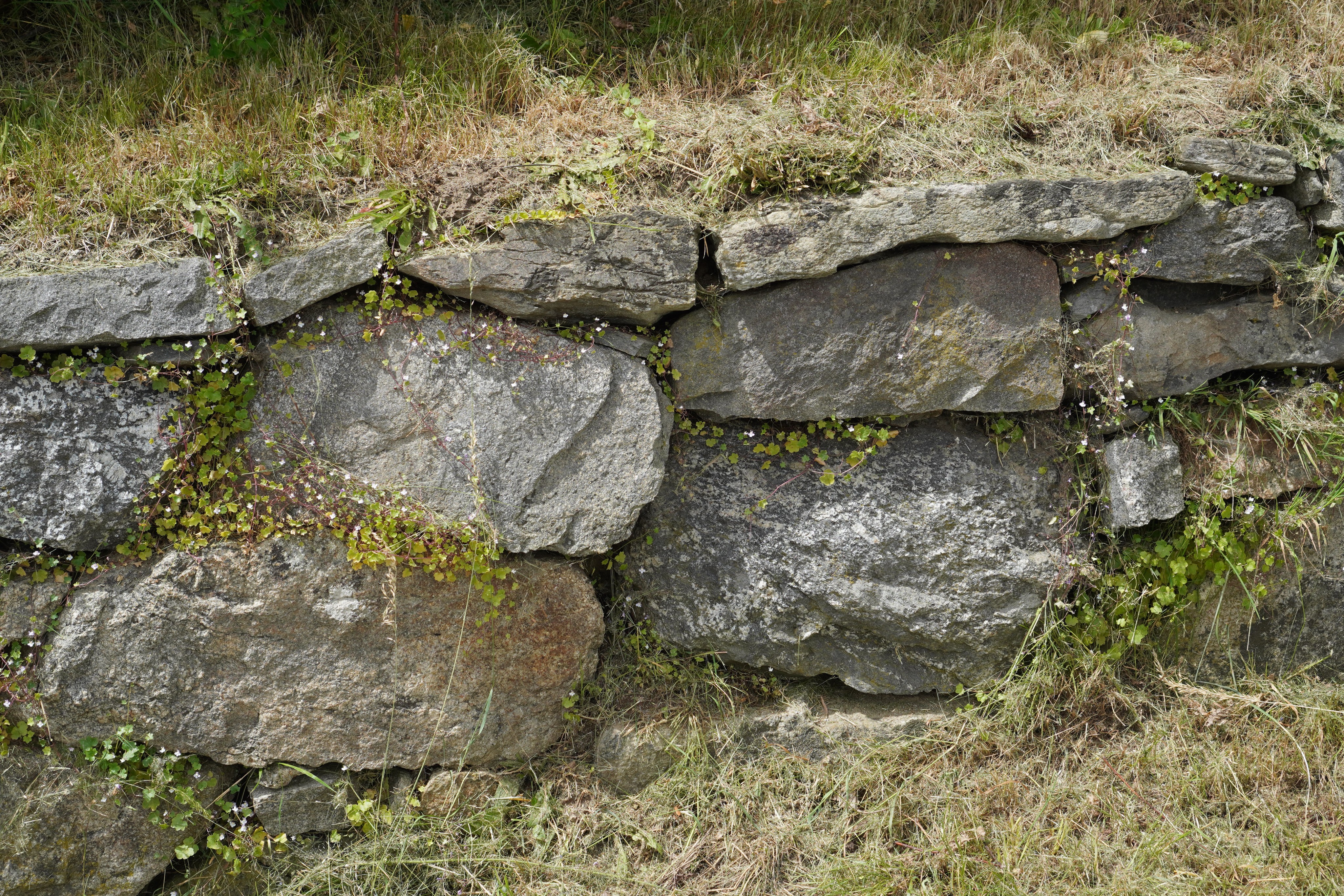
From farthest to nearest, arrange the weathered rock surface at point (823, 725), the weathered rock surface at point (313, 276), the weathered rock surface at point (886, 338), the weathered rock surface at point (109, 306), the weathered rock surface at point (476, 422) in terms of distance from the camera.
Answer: the weathered rock surface at point (823, 725) → the weathered rock surface at point (886, 338) → the weathered rock surface at point (476, 422) → the weathered rock surface at point (313, 276) → the weathered rock surface at point (109, 306)

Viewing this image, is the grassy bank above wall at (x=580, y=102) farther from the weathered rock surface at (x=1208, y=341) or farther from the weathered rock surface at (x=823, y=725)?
the weathered rock surface at (x=823, y=725)

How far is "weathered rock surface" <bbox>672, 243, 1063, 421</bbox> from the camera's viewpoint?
3.01 metres

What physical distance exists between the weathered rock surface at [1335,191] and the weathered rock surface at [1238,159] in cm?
15

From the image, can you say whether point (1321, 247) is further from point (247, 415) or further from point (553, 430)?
point (247, 415)

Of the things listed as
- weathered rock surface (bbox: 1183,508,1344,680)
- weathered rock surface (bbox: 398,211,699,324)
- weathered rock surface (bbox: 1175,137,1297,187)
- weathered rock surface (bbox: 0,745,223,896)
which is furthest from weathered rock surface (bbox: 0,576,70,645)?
weathered rock surface (bbox: 1175,137,1297,187)

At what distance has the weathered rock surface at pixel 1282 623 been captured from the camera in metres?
3.29

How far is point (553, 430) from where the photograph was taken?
2941 millimetres

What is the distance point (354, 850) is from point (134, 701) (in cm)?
87

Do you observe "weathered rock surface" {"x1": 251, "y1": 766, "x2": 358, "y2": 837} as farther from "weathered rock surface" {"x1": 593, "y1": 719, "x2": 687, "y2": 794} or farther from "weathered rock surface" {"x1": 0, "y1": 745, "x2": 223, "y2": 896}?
"weathered rock surface" {"x1": 593, "y1": 719, "x2": 687, "y2": 794}

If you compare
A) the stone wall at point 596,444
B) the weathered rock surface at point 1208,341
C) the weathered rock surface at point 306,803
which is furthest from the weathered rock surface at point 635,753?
the weathered rock surface at point 1208,341

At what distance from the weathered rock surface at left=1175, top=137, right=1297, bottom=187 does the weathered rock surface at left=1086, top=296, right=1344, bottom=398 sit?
1.42 ft

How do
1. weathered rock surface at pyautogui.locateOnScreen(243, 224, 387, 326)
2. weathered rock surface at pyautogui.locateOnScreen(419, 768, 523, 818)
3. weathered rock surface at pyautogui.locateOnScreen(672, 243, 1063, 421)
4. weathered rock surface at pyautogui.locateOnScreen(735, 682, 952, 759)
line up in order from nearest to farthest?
1. weathered rock surface at pyautogui.locateOnScreen(243, 224, 387, 326)
2. weathered rock surface at pyautogui.locateOnScreen(672, 243, 1063, 421)
3. weathered rock surface at pyautogui.locateOnScreen(419, 768, 523, 818)
4. weathered rock surface at pyautogui.locateOnScreen(735, 682, 952, 759)

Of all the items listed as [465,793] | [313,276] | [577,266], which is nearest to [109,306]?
[313,276]

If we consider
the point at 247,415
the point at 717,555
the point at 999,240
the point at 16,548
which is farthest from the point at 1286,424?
the point at 16,548
